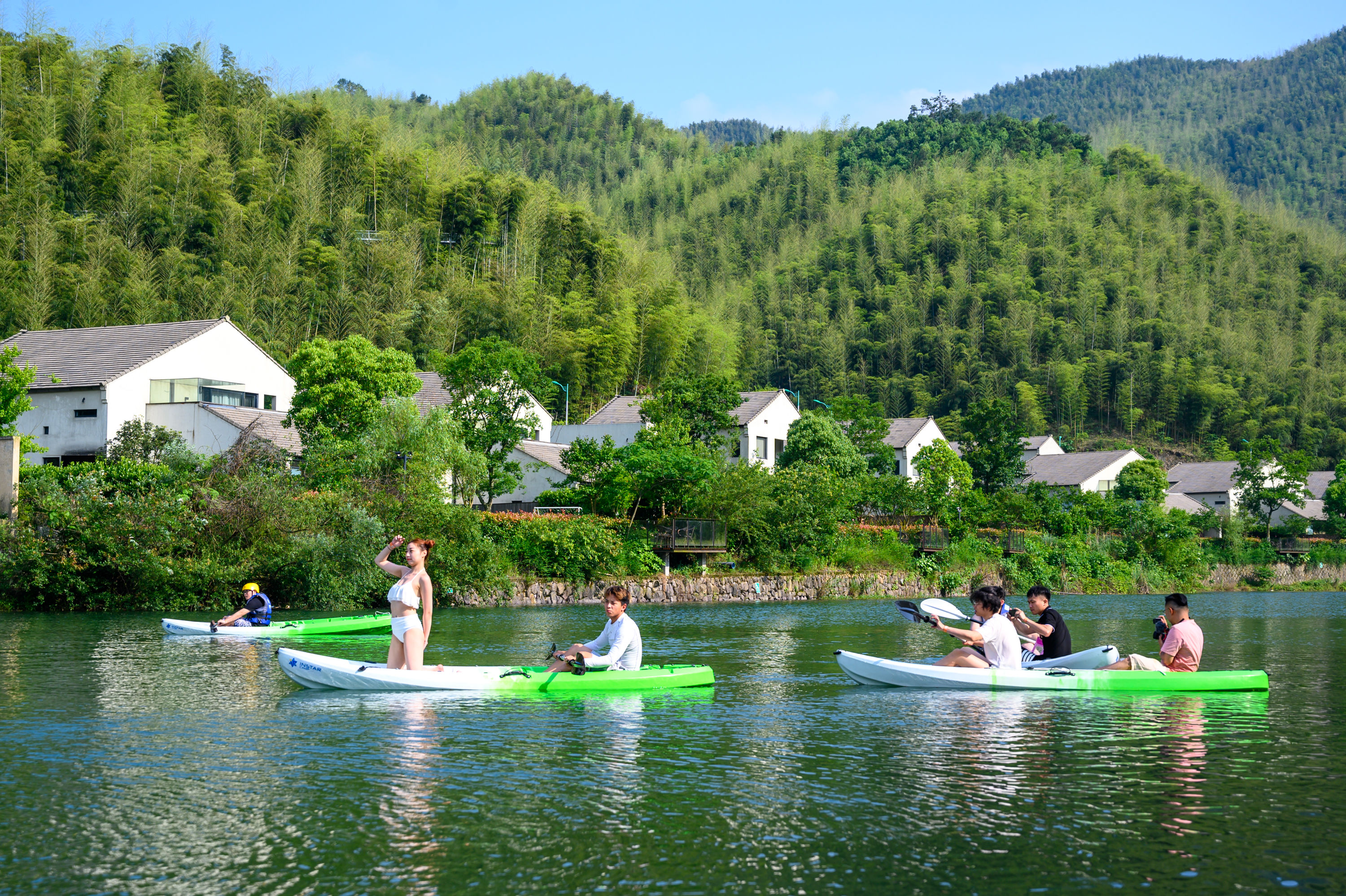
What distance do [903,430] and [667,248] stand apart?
4889 cm

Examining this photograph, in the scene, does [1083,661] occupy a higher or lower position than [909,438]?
lower

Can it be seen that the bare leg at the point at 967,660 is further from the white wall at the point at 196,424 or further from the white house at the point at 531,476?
the white wall at the point at 196,424

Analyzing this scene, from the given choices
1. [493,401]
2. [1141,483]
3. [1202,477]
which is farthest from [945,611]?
[1202,477]

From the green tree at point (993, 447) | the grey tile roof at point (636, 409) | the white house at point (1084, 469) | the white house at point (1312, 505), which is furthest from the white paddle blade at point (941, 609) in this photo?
the white house at point (1084, 469)

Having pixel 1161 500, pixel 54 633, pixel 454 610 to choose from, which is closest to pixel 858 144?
pixel 1161 500

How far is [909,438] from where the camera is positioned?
251ft

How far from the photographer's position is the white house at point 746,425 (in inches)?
2424

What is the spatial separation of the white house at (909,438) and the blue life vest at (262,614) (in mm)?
52894

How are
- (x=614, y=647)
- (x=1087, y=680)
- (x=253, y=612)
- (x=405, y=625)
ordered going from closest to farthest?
(x=405, y=625), (x=614, y=647), (x=1087, y=680), (x=253, y=612)

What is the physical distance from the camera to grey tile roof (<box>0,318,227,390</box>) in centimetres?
4478

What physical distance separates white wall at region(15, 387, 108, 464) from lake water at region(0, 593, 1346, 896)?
27533 millimetres

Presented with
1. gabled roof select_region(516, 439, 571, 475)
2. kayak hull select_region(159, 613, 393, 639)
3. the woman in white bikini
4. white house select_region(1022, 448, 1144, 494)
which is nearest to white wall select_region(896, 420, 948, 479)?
white house select_region(1022, 448, 1144, 494)

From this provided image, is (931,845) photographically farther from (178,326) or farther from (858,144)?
(858,144)

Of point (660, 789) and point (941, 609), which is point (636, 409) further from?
point (660, 789)
